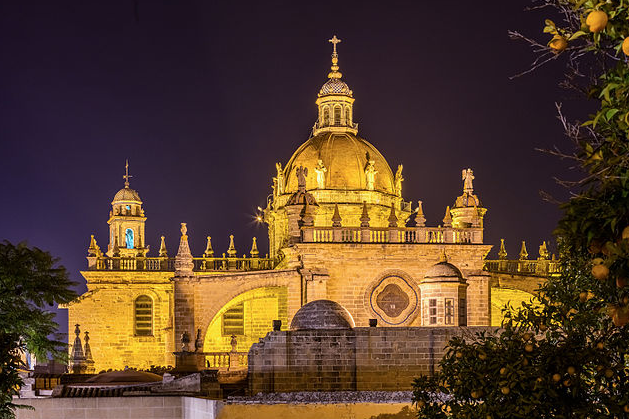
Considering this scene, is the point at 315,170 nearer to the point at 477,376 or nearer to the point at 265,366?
the point at 265,366

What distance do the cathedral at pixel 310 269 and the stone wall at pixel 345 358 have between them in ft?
7.85

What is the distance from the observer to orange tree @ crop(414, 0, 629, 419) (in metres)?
6.57

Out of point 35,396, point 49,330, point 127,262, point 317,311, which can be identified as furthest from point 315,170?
point 49,330

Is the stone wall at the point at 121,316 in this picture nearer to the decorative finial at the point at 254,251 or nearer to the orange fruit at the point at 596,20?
the decorative finial at the point at 254,251

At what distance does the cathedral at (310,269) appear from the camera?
36125mm

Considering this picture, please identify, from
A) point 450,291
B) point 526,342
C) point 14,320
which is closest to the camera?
point 526,342

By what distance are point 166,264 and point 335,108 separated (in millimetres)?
Answer: 11583

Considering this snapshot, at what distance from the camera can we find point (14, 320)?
577 inches

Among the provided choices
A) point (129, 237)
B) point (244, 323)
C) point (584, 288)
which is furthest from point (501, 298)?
point (584, 288)

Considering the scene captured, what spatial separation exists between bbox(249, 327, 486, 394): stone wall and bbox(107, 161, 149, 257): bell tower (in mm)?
30207

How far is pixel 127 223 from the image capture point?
56.2m

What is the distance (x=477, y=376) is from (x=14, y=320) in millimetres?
7361

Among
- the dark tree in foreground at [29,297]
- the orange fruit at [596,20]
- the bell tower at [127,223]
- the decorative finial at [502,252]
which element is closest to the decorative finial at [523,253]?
the decorative finial at [502,252]

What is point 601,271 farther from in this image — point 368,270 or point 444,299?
point 368,270
